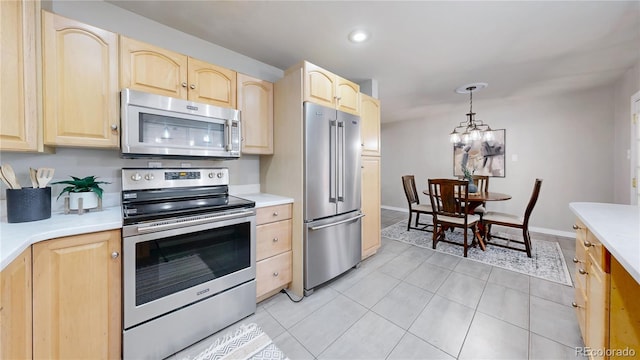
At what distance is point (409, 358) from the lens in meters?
1.41

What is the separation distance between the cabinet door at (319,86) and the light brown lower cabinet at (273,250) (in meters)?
1.04

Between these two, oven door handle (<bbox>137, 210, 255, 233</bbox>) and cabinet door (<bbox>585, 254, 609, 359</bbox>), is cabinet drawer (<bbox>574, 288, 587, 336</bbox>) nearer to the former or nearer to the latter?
cabinet door (<bbox>585, 254, 609, 359</bbox>)

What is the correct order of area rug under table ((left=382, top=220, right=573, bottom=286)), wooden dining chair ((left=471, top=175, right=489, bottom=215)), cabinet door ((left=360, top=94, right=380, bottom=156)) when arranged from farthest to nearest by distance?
wooden dining chair ((left=471, top=175, right=489, bottom=215)) → cabinet door ((left=360, top=94, right=380, bottom=156)) → area rug under table ((left=382, top=220, right=573, bottom=286))

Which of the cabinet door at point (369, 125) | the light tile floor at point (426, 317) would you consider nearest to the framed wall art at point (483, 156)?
the light tile floor at point (426, 317)

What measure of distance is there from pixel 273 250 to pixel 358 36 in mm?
2110

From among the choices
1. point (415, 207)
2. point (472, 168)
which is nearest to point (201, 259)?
point (415, 207)

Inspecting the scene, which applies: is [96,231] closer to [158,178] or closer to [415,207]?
[158,178]

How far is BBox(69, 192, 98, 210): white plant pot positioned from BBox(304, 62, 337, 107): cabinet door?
1679 millimetres

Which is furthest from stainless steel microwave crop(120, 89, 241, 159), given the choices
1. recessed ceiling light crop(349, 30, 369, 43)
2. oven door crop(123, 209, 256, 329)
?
recessed ceiling light crop(349, 30, 369, 43)

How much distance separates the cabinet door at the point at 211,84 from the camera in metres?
1.81

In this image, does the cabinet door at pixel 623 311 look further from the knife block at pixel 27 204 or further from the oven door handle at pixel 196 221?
the knife block at pixel 27 204

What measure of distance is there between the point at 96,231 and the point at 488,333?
257 centimetres

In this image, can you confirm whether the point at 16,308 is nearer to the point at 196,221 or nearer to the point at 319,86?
the point at 196,221

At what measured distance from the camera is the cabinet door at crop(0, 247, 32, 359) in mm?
855
